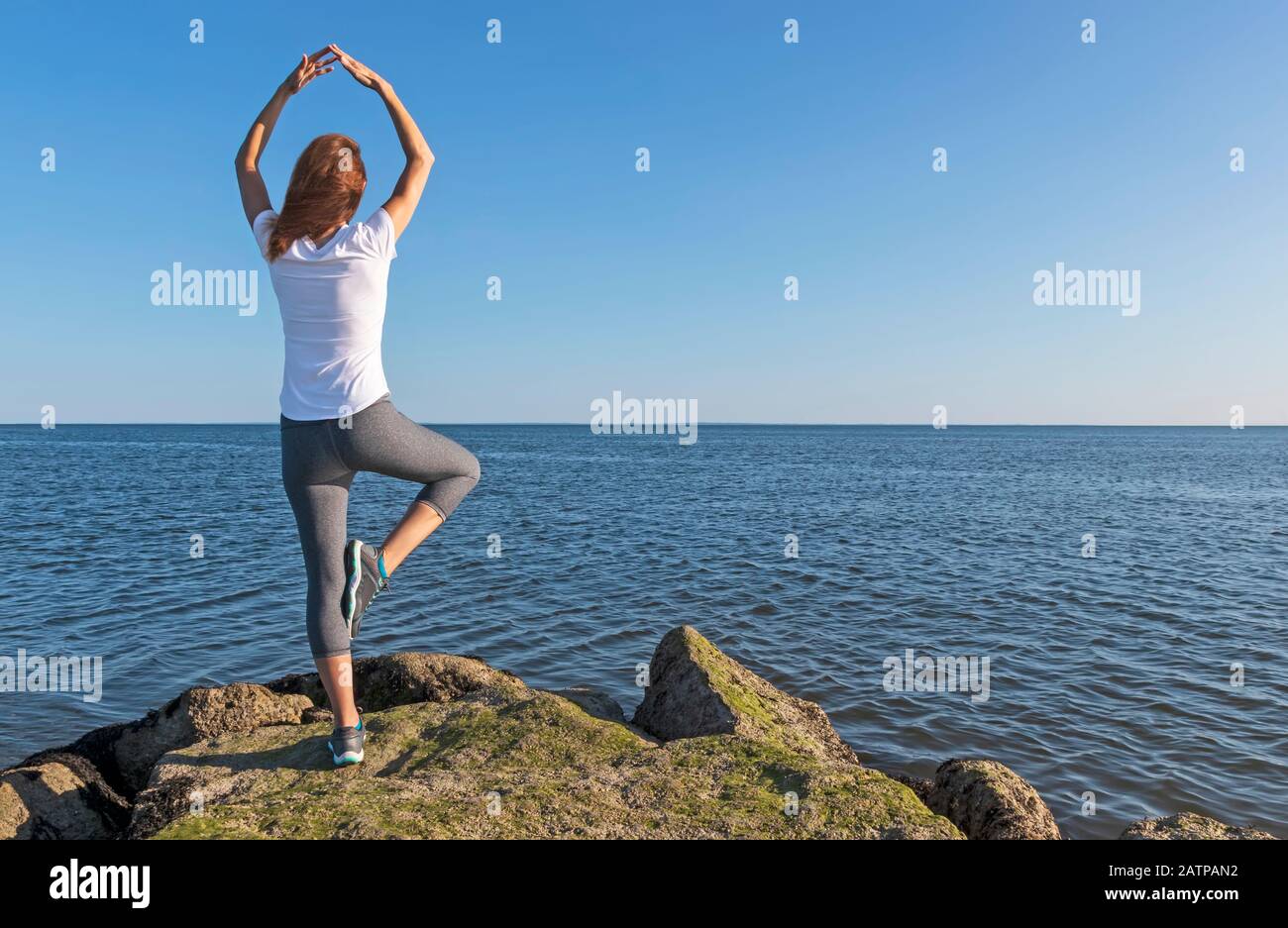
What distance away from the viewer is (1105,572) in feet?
64.5

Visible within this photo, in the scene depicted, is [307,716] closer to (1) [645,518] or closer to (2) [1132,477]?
(1) [645,518]

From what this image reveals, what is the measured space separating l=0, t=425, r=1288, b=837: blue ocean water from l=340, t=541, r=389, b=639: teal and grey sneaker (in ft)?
22.3

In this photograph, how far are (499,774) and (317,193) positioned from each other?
318 cm

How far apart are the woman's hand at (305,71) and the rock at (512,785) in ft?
11.6

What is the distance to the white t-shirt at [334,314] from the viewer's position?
3605 millimetres

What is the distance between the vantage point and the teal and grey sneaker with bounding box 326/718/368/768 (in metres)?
4.51

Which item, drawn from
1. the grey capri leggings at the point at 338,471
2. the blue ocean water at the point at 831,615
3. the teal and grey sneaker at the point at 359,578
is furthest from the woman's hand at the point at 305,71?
the blue ocean water at the point at 831,615

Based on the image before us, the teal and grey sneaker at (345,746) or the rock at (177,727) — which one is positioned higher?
the teal and grey sneaker at (345,746)

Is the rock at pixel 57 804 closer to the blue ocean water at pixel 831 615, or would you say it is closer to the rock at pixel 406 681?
the rock at pixel 406 681

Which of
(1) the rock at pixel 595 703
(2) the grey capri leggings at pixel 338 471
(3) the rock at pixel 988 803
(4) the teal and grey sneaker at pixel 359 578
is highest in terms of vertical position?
(2) the grey capri leggings at pixel 338 471

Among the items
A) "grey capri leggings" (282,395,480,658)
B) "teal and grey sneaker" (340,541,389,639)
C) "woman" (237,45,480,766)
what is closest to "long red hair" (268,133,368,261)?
"woman" (237,45,480,766)

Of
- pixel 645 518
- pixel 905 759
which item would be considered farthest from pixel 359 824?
pixel 645 518

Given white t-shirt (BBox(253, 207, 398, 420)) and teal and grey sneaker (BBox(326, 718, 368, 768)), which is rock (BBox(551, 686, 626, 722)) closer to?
teal and grey sneaker (BBox(326, 718, 368, 768))

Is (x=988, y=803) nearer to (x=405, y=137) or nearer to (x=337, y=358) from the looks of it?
(x=337, y=358)
